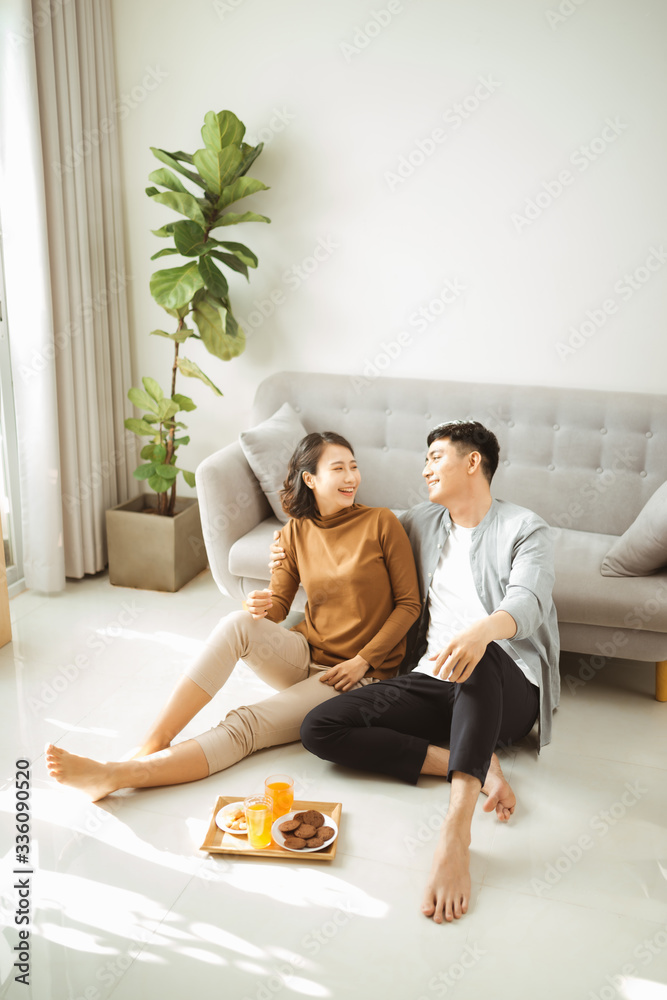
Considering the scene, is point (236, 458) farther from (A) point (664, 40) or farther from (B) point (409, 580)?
(A) point (664, 40)

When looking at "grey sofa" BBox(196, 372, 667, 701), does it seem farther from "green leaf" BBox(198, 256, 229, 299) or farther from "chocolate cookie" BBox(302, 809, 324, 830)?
"chocolate cookie" BBox(302, 809, 324, 830)

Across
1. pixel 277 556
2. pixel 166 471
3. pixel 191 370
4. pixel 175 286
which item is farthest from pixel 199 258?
pixel 277 556

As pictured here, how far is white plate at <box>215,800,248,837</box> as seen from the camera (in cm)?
203

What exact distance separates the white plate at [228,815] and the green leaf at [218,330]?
6.35 feet

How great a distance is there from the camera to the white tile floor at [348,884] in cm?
167

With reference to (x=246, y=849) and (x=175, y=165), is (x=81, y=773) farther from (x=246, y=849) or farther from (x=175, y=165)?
(x=175, y=165)

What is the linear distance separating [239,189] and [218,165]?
116 millimetres

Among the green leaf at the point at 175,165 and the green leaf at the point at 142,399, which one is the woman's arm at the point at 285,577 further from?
the green leaf at the point at 175,165

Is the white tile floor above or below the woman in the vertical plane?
below

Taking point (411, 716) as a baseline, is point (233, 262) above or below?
above

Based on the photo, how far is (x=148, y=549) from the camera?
140 inches

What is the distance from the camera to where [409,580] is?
2469 mm

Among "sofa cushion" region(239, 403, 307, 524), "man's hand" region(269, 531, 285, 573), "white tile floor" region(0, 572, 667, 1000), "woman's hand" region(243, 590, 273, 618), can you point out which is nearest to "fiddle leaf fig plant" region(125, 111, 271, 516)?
"sofa cushion" region(239, 403, 307, 524)

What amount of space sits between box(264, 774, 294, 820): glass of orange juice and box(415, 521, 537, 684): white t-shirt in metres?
0.51
